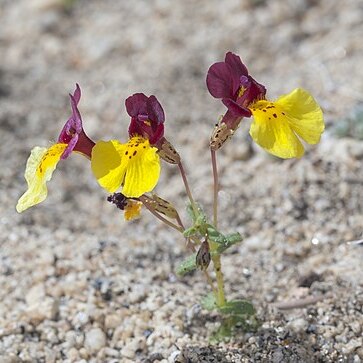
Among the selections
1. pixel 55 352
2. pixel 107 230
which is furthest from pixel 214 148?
pixel 107 230

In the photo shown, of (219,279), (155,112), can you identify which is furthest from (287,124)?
(219,279)

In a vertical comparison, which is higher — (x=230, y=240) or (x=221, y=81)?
(x=221, y=81)

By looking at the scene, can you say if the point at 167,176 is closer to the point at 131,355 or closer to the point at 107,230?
the point at 107,230

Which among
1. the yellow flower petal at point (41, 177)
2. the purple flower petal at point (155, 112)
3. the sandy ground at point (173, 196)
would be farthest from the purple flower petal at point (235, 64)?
the sandy ground at point (173, 196)

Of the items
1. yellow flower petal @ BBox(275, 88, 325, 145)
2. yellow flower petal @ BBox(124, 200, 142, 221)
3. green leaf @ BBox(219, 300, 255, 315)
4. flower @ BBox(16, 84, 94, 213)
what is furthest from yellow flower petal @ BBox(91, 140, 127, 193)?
green leaf @ BBox(219, 300, 255, 315)

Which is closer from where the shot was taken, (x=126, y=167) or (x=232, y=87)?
(x=126, y=167)

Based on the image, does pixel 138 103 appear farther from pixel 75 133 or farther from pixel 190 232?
pixel 190 232

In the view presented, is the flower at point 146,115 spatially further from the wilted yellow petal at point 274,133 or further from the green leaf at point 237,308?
the green leaf at point 237,308
